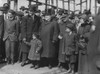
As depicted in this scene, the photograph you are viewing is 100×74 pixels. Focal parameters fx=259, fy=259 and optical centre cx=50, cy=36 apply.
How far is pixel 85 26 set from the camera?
606 cm

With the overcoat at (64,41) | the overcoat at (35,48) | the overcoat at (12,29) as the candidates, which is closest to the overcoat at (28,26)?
the overcoat at (12,29)

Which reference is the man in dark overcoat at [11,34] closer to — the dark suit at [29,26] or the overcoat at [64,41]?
the dark suit at [29,26]

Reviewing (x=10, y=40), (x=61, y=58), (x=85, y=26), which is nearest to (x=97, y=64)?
(x=85, y=26)

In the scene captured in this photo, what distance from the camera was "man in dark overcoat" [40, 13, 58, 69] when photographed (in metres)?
6.75

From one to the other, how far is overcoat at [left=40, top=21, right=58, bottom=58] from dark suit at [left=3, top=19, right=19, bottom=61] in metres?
0.92

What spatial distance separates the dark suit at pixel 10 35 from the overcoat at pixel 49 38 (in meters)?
0.92

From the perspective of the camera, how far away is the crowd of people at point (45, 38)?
6.12 metres

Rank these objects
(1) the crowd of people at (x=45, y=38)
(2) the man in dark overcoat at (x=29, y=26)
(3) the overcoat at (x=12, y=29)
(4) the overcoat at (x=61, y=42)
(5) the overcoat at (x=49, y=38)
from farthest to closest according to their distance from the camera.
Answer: (3) the overcoat at (x=12, y=29), (2) the man in dark overcoat at (x=29, y=26), (5) the overcoat at (x=49, y=38), (4) the overcoat at (x=61, y=42), (1) the crowd of people at (x=45, y=38)

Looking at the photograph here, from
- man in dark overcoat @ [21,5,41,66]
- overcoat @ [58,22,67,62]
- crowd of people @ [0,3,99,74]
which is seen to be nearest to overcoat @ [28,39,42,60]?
crowd of people @ [0,3,99,74]

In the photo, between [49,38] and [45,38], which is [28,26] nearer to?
[45,38]

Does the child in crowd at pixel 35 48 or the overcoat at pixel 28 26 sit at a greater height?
the overcoat at pixel 28 26

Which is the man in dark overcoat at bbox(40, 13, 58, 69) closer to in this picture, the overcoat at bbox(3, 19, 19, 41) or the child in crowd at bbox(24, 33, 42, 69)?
the child in crowd at bbox(24, 33, 42, 69)

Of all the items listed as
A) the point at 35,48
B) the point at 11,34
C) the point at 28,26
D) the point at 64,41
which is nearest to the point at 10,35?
the point at 11,34

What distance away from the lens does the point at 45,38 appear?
6.84 m
